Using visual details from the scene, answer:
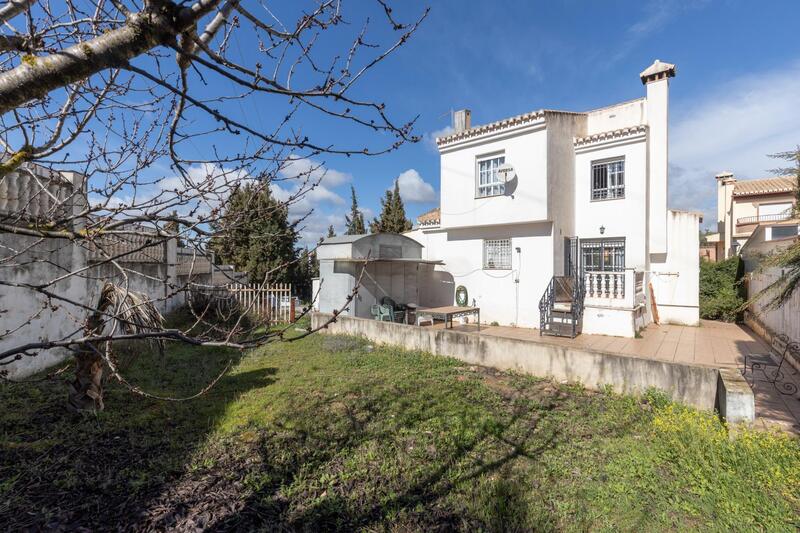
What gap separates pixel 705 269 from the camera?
16797 millimetres

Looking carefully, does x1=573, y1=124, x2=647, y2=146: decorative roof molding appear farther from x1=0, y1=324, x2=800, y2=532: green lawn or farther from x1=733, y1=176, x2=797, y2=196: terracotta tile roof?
x1=733, y1=176, x2=797, y2=196: terracotta tile roof

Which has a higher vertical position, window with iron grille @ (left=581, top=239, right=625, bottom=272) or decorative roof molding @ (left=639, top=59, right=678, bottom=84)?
decorative roof molding @ (left=639, top=59, right=678, bottom=84)

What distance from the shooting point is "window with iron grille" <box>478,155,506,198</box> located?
48.7 feet

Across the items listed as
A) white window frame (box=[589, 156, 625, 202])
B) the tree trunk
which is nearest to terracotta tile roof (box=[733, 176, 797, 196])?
white window frame (box=[589, 156, 625, 202])

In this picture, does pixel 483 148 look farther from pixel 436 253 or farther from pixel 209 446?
pixel 209 446

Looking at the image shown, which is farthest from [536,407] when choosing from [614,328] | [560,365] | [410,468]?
[614,328]

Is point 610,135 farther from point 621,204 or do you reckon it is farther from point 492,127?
point 492,127

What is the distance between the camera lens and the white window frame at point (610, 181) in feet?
45.2

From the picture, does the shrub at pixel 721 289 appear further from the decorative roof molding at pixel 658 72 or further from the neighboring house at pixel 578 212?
the decorative roof molding at pixel 658 72

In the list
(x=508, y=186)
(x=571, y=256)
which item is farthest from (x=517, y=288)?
(x=508, y=186)

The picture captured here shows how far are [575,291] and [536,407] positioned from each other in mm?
6683

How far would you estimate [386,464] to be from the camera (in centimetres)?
480

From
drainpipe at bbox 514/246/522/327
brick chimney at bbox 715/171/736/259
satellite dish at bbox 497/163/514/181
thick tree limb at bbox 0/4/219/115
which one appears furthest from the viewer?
brick chimney at bbox 715/171/736/259

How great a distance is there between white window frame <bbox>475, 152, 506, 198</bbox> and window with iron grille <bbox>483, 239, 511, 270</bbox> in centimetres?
196
